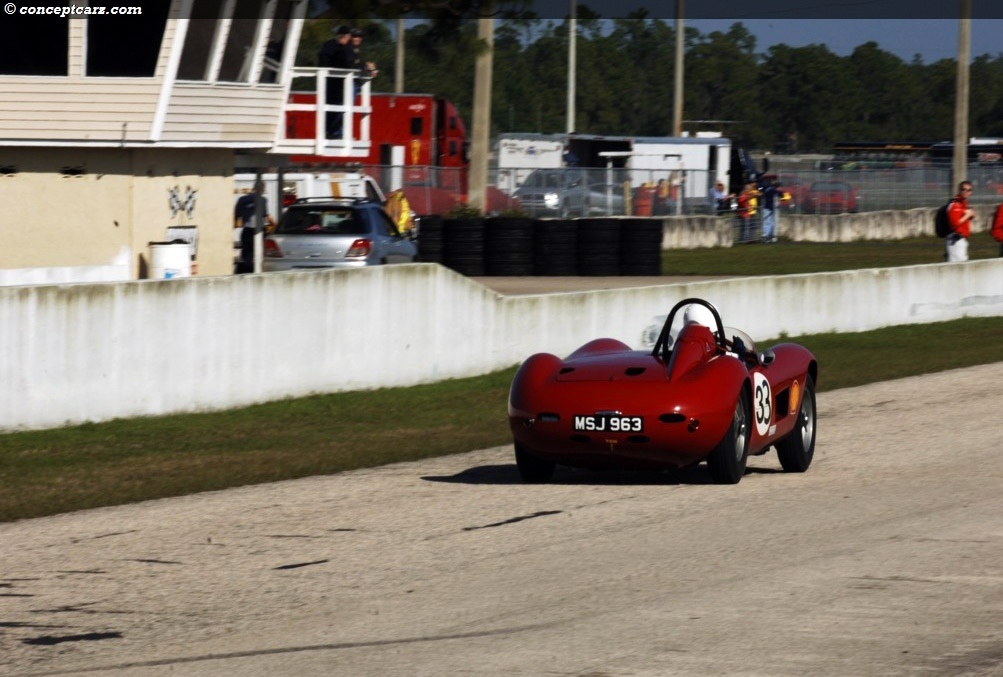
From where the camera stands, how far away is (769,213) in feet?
139

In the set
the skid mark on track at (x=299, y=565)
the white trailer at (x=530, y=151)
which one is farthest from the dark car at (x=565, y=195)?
the skid mark on track at (x=299, y=565)

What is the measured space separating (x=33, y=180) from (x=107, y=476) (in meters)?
11.9

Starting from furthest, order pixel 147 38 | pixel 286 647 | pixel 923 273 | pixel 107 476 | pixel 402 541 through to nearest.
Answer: pixel 923 273 → pixel 147 38 → pixel 107 476 → pixel 402 541 → pixel 286 647

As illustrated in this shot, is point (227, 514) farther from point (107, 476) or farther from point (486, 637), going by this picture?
point (486, 637)

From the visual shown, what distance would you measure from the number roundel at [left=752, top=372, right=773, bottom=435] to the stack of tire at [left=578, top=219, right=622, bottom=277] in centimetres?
2009

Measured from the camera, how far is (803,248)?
4066 centimetres

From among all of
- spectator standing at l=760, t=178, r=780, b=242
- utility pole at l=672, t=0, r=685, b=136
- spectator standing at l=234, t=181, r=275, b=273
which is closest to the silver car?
spectator standing at l=234, t=181, r=275, b=273

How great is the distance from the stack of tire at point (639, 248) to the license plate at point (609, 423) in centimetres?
2123

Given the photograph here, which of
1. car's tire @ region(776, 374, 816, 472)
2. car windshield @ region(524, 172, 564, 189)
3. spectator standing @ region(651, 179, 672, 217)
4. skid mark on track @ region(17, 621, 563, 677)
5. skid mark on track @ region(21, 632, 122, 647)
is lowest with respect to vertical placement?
skid mark on track @ region(21, 632, 122, 647)

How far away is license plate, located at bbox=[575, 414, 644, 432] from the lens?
29.5 feet

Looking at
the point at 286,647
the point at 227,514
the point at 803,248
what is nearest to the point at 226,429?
the point at 227,514

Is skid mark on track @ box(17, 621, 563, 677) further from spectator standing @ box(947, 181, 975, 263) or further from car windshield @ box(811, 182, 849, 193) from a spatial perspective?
car windshield @ box(811, 182, 849, 193)

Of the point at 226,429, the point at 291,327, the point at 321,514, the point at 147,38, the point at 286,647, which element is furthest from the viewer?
the point at 147,38

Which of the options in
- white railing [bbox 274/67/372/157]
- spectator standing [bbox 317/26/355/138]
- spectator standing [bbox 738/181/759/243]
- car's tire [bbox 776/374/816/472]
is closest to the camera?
car's tire [bbox 776/374/816/472]
